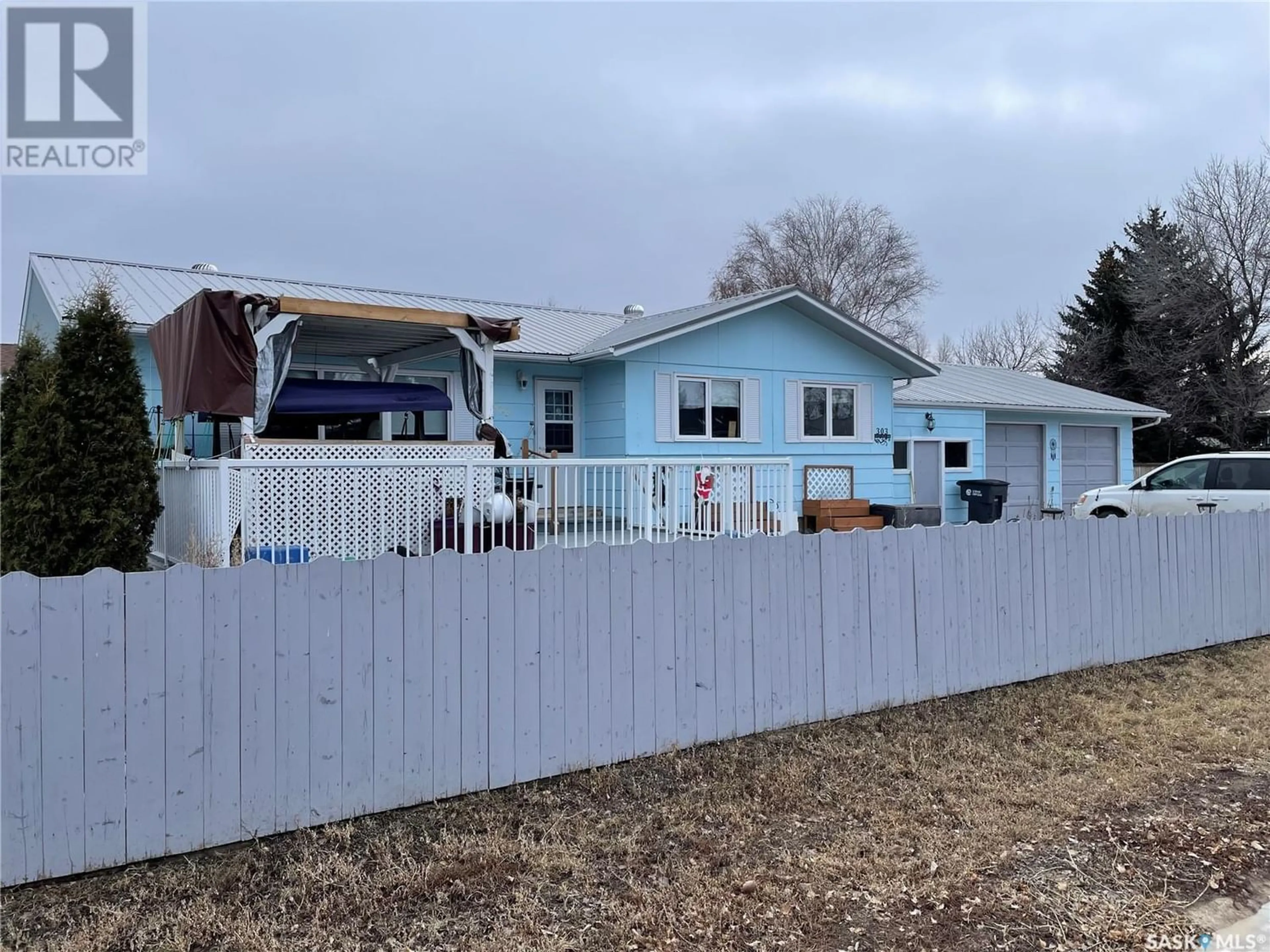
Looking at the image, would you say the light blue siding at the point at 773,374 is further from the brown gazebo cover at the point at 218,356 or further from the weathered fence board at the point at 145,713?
the weathered fence board at the point at 145,713

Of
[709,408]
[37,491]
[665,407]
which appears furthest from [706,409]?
[37,491]

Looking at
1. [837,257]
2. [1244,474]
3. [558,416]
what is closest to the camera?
[1244,474]

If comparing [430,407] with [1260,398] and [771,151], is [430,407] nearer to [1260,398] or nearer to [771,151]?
[771,151]

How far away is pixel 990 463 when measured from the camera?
18625 mm

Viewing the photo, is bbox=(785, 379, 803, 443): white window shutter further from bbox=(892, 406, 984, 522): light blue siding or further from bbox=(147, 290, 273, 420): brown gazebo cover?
bbox=(147, 290, 273, 420): brown gazebo cover

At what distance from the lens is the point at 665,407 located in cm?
1261

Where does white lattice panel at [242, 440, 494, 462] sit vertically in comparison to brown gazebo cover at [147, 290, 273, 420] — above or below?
below

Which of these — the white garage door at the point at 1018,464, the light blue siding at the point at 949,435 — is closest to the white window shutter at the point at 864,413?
the light blue siding at the point at 949,435

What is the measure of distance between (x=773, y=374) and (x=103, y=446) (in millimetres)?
9485

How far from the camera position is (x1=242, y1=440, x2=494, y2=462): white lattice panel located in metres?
7.48

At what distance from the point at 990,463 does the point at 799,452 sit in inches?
280

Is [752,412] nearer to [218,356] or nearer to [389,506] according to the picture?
[389,506]

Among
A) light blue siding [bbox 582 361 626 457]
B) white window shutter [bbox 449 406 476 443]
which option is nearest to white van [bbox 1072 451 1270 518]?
light blue siding [bbox 582 361 626 457]

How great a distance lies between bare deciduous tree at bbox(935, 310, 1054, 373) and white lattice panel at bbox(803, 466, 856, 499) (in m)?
27.6
